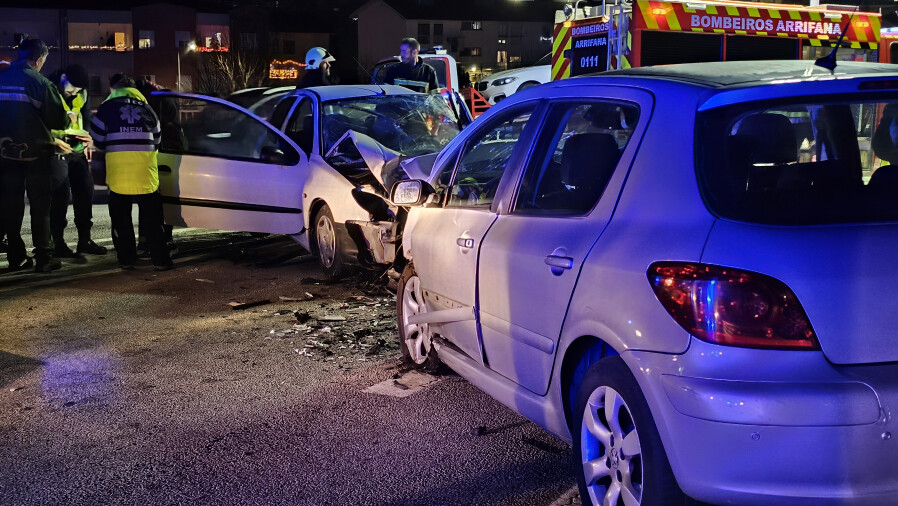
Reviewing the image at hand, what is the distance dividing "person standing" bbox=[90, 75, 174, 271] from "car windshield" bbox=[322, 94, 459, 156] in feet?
5.52

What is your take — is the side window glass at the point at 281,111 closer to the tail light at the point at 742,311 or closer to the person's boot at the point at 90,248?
the person's boot at the point at 90,248

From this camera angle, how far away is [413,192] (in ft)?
17.8

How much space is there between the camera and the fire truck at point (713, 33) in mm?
12180

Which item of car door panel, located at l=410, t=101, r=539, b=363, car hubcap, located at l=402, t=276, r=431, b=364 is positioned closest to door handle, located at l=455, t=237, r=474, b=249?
car door panel, located at l=410, t=101, r=539, b=363

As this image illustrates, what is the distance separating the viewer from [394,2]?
262 ft

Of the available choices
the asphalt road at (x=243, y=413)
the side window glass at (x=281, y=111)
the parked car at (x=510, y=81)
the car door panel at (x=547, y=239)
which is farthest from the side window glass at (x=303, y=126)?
the parked car at (x=510, y=81)

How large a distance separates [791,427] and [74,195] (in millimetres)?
9510

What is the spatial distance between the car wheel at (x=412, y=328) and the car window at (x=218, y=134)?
388 centimetres

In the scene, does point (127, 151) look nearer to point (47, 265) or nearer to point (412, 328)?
point (47, 265)

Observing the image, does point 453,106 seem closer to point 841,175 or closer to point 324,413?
point 324,413

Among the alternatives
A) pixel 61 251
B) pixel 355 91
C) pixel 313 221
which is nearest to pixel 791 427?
pixel 313 221

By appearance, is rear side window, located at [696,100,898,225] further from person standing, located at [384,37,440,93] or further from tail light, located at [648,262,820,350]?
person standing, located at [384,37,440,93]

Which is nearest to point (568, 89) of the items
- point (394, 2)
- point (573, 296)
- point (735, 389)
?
point (573, 296)

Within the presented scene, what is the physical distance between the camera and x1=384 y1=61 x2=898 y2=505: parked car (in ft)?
9.63
